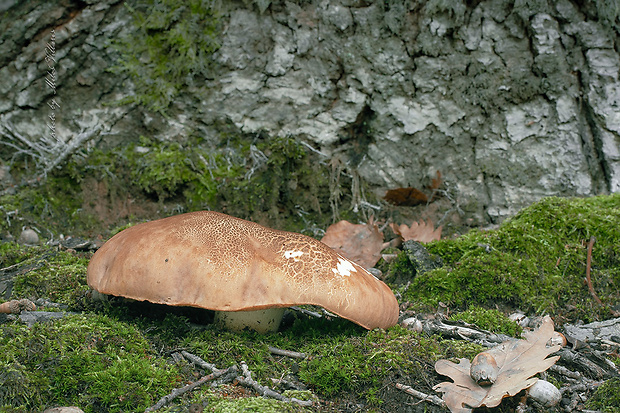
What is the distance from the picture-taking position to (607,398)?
2291mm

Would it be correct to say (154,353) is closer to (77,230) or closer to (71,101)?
(77,230)

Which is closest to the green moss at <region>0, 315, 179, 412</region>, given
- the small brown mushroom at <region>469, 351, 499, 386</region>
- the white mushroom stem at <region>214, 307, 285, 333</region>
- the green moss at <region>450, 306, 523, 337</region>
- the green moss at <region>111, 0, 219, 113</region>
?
the white mushroom stem at <region>214, 307, 285, 333</region>

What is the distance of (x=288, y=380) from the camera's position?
243 cm

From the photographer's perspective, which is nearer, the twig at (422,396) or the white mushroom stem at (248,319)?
the twig at (422,396)

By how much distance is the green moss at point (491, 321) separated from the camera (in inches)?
119

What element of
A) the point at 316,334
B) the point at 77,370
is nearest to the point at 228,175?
the point at 316,334

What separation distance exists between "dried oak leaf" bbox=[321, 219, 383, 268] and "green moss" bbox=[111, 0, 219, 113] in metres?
2.40

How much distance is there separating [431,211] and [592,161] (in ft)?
6.43

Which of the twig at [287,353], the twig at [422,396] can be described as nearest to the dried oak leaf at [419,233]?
the twig at [287,353]

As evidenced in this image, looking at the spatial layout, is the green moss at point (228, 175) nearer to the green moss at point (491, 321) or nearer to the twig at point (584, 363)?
the green moss at point (491, 321)

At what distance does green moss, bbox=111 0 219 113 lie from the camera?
5.45 metres

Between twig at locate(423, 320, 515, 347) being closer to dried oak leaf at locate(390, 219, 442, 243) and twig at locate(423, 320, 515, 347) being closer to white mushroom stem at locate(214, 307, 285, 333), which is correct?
white mushroom stem at locate(214, 307, 285, 333)

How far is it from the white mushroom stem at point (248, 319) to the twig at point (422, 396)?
2.90 ft

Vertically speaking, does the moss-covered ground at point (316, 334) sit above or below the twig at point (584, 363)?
above
